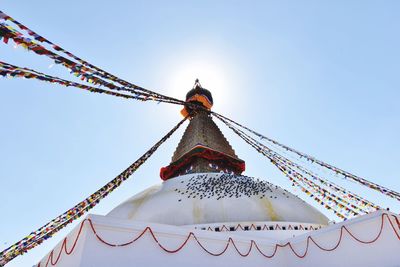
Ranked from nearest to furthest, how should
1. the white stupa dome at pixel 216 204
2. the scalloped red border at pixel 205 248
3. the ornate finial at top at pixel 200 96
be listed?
the scalloped red border at pixel 205 248 → the white stupa dome at pixel 216 204 → the ornate finial at top at pixel 200 96

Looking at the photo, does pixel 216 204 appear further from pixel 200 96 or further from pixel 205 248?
pixel 200 96

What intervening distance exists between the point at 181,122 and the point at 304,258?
10.3 meters

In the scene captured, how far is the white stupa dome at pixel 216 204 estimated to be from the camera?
7840mm

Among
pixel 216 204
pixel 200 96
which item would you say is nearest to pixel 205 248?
pixel 216 204

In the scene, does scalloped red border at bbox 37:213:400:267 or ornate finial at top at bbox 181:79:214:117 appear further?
ornate finial at top at bbox 181:79:214:117

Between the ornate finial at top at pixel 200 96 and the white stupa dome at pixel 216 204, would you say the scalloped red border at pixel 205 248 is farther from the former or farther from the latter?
the ornate finial at top at pixel 200 96

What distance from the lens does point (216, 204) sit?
26.7 ft

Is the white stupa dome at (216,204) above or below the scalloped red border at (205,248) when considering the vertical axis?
above

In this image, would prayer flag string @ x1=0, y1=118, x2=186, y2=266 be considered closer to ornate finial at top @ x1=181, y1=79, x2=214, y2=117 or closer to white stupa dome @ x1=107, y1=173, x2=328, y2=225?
white stupa dome @ x1=107, y1=173, x2=328, y2=225

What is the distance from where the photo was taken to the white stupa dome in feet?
25.7

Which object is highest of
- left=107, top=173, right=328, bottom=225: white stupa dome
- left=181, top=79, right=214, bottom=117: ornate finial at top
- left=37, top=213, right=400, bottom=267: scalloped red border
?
left=181, top=79, right=214, bottom=117: ornate finial at top

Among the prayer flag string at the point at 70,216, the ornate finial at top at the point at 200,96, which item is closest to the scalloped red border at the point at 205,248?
the prayer flag string at the point at 70,216

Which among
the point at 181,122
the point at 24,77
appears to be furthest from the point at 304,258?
the point at 181,122

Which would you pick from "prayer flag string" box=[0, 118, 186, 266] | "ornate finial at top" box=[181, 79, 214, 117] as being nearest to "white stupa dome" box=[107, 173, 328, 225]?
"prayer flag string" box=[0, 118, 186, 266]
